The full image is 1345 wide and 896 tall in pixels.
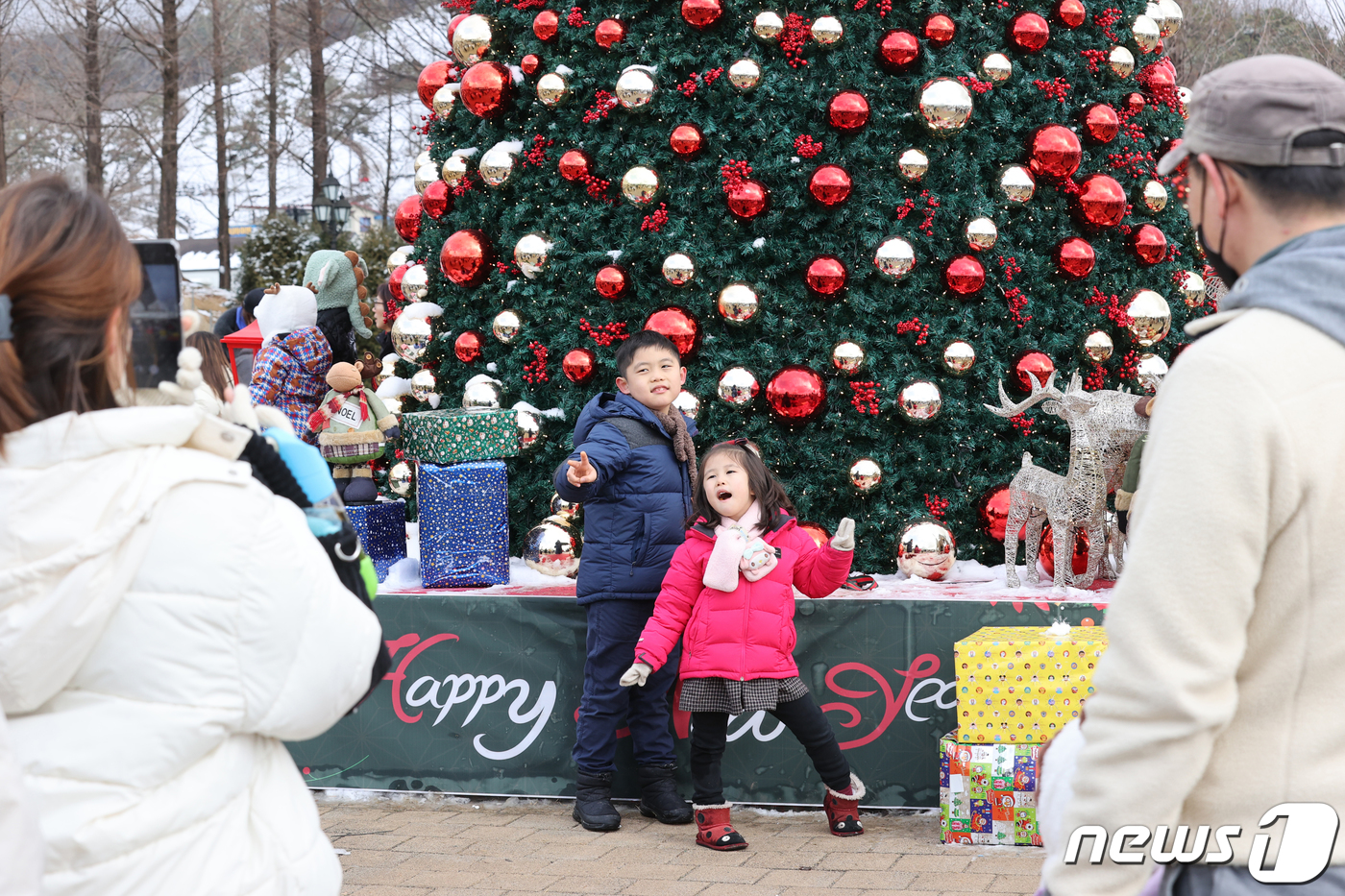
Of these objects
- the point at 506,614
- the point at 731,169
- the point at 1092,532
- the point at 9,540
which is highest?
the point at 731,169

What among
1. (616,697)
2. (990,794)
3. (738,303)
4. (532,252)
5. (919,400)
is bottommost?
(990,794)

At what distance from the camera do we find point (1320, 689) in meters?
1.61

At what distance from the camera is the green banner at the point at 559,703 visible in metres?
5.12

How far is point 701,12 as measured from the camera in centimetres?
600

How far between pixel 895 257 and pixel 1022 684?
2.18 meters

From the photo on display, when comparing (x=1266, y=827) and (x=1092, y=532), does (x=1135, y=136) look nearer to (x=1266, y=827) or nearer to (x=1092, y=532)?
(x=1092, y=532)

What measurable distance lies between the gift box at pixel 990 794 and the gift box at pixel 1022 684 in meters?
0.05

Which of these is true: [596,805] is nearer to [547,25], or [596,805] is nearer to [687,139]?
[687,139]

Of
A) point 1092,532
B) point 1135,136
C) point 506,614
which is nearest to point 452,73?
point 506,614

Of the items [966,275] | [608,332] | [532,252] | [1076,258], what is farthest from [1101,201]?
[532,252]

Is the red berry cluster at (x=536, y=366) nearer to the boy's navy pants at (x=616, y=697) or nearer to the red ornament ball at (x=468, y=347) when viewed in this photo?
the red ornament ball at (x=468, y=347)

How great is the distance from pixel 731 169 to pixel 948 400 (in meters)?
1.55

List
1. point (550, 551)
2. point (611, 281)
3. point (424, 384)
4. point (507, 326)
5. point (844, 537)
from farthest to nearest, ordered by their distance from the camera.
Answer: point (424, 384) < point (507, 326) < point (611, 281) < point (550, 551) < point (844, 537)

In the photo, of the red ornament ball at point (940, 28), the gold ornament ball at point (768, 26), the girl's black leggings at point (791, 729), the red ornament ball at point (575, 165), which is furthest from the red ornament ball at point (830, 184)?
the girl's black leggings at point (791, 729)
